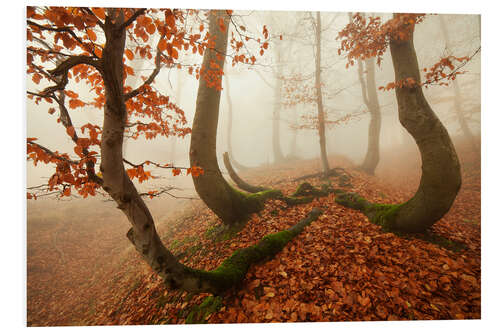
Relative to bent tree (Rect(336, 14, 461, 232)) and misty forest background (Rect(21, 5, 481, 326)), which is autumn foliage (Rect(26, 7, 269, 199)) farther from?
bent tree (Rect(336, 14, 461, 232))

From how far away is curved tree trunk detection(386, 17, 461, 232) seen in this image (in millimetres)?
2291

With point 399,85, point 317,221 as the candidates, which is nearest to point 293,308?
point 317,221

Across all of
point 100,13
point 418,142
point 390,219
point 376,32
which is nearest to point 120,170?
point 100,13

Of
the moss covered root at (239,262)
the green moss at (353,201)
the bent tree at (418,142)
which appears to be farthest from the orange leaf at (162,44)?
the green moss at (353,201)

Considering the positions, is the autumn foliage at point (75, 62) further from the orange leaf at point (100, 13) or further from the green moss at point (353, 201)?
the green moss at point (353, 201)

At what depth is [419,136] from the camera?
2.46 meters

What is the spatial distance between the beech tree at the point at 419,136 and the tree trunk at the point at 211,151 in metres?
2.46

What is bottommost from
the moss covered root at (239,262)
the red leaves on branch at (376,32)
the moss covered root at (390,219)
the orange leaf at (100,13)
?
the moss covered root at (239,262)

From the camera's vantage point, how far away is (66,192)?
162 cm

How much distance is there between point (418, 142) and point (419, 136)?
3.9 inches

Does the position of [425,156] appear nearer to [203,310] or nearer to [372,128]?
[203,310]

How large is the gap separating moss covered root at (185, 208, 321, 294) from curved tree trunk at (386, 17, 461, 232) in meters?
1.56

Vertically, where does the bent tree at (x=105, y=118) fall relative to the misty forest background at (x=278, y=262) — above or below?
above

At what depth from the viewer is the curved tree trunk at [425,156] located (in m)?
2.29
